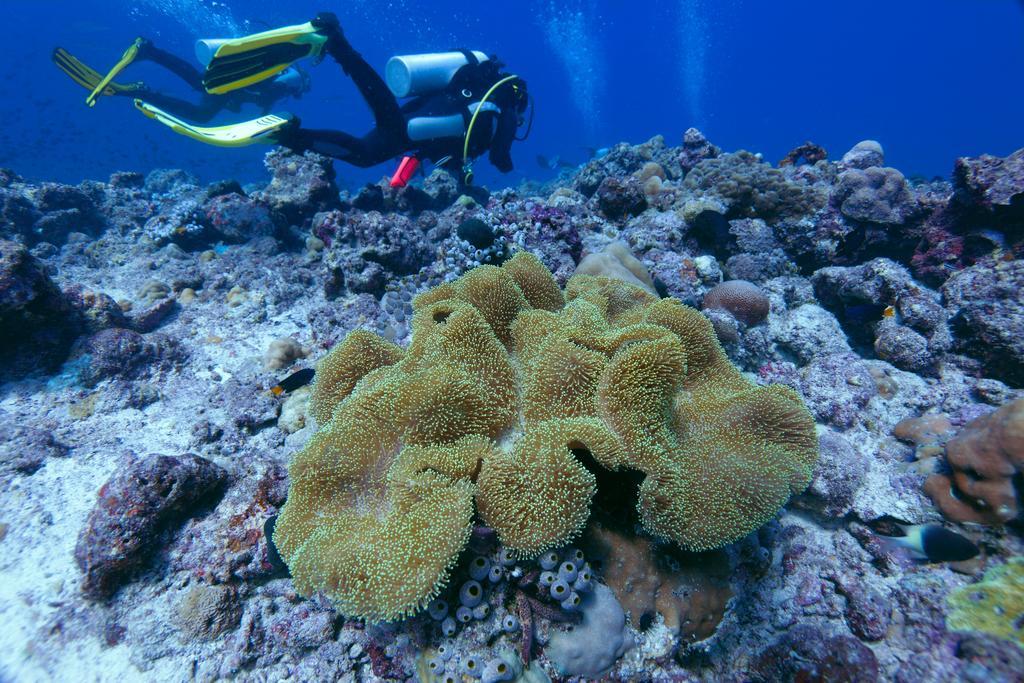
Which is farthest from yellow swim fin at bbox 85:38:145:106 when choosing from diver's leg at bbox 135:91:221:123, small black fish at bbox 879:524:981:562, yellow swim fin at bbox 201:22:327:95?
small black fish at bbox 879:524:981:562

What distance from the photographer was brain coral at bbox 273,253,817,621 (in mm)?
2238

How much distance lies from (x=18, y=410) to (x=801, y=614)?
8.06m

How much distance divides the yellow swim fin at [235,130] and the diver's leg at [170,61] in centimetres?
1026

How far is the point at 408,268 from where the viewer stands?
6406 mm

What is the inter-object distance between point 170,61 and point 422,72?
16.0 m

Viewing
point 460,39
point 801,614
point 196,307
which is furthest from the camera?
point 460,39

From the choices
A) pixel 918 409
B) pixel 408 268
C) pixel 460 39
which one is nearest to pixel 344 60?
pixel 408 268

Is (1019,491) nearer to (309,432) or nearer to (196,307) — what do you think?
(309,432)

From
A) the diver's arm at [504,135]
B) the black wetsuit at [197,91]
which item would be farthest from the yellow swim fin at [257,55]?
the black wetsuit at [197,91]

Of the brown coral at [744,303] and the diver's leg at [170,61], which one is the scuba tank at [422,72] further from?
the diver's leg at [170,61]

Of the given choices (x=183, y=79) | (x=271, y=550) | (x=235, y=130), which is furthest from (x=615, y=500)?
(x=183, y=79)

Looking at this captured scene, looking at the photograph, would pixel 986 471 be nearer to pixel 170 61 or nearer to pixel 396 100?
pixel 396 100

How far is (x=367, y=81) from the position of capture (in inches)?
332

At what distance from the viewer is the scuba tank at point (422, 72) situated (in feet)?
28.6
